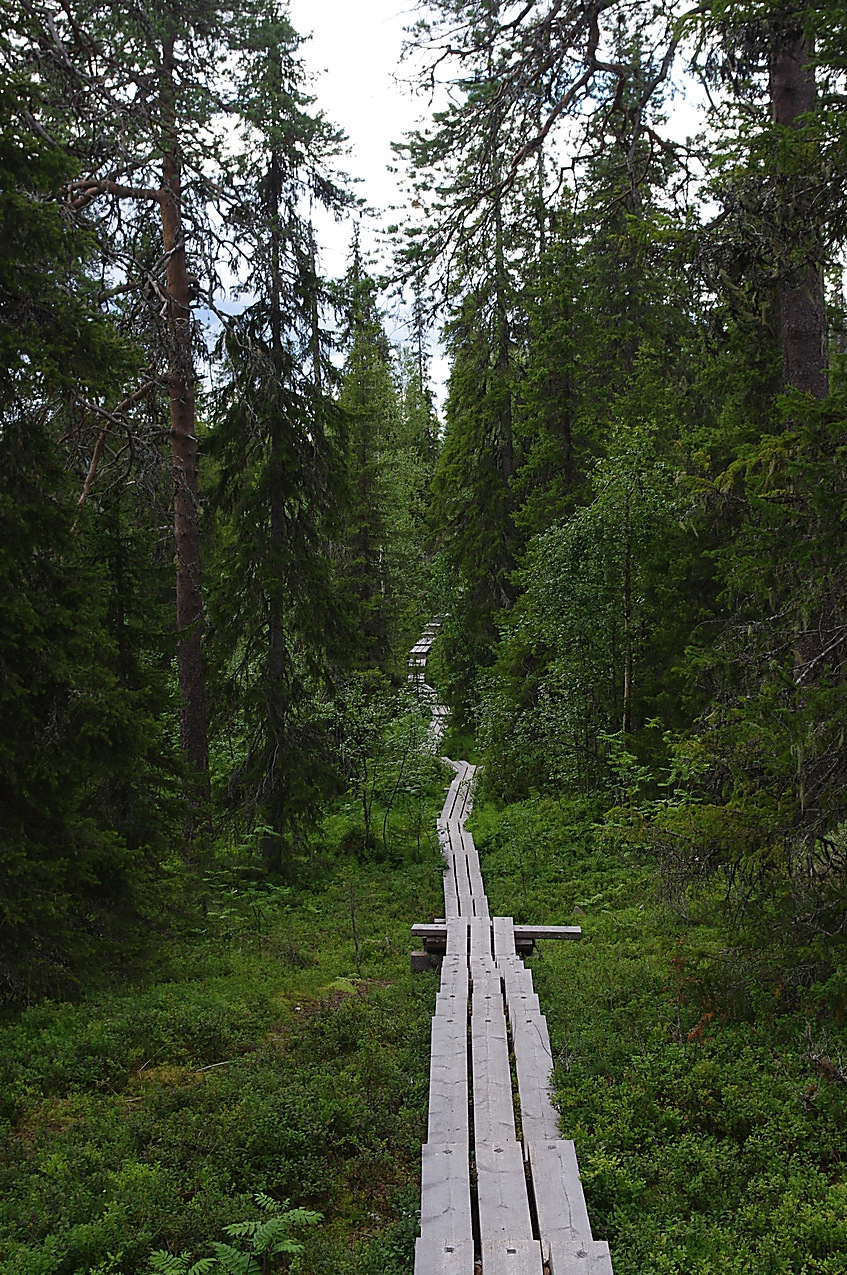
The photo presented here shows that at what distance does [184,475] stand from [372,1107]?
8444 millimetres

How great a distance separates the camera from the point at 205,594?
47.9ft

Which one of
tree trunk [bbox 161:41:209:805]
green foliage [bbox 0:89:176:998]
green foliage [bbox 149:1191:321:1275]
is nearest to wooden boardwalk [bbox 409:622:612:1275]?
green foliage [bbox 149:1191:321:1275]

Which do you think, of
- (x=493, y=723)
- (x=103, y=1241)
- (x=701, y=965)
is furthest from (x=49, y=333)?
(x=493, y=723)

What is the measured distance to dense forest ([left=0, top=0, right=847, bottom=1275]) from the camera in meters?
5.76

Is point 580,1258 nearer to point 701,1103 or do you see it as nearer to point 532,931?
point 701,1103

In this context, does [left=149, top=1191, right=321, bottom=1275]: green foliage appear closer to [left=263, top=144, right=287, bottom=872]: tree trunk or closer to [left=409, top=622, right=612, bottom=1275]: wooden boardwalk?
[left=409, top=622, right=612, bottom=1275]: wooden boardwalk

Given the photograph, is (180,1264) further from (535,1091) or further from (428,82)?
(428,82)

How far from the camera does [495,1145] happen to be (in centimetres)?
568

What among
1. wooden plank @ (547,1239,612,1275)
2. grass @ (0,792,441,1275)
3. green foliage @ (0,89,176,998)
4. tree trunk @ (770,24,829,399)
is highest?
tree trunk @ (770,24,829,399)

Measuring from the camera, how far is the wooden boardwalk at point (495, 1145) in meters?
4.60

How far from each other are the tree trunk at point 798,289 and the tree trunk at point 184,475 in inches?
292

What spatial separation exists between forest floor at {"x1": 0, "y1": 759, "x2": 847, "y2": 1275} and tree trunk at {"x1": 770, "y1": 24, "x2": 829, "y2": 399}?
15.9 ft

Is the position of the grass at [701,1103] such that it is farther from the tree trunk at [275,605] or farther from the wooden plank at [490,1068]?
the tree trunk at [275,605]

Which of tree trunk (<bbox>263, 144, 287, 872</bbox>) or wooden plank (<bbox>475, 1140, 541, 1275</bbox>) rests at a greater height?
tree trunk (<bbox>263, 144, 287, 872</bbox>)
